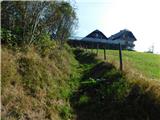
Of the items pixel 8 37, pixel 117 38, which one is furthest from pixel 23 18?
pixel 117 38

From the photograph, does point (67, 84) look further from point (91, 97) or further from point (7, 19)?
point (7, 19)

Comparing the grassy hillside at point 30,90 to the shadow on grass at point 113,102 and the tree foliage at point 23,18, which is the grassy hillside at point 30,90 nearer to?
the shadow on grass at point 113,102

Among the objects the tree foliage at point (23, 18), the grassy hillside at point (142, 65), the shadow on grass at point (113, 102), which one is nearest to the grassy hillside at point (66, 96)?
the shadow on grass at point (113, 102)

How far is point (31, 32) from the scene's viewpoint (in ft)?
62.6

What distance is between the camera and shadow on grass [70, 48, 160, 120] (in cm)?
1113

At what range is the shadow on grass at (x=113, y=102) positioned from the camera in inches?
438

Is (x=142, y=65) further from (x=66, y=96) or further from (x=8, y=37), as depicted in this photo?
(x=66, y=96)

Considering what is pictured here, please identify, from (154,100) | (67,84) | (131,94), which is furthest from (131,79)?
(67,84)

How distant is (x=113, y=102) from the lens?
40.8 feet

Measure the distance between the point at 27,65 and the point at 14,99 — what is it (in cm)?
335

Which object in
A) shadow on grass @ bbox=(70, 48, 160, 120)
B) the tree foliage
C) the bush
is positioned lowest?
shadow on grass @ bbox=(70, 48, 160, 120)

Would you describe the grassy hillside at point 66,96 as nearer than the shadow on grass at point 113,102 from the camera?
Yes

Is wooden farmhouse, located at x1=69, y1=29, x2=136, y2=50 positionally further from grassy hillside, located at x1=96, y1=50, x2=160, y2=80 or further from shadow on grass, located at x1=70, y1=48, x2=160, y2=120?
shadow on grass, located at x1=70, y1=48, x2=160, y2=120

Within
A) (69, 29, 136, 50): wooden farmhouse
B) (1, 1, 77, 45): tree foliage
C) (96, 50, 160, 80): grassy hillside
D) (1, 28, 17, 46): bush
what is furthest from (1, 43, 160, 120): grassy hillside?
(69, 29, 136, 50): wooden farmhouse
